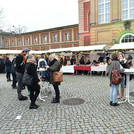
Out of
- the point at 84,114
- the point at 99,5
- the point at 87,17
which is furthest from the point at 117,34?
the point at 84,114

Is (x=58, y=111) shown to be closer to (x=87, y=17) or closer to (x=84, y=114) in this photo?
(x=84, y=114)

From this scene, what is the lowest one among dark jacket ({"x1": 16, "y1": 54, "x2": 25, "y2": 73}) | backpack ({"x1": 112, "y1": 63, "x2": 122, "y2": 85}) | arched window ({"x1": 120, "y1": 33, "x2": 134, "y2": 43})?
backpack ({"x1": 112, "y1": 63, "x2": 122, "y2": 85})

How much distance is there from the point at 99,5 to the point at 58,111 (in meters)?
17.9

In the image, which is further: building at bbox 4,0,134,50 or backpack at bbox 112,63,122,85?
building at bbox 4,0,134,50

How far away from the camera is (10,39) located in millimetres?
46188

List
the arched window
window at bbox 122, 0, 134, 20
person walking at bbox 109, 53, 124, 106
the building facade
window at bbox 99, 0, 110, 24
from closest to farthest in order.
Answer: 1. person walking at bbox 109, 53, 124, 106
2. window at bbox 122, 0, 134, 20
3. the arched window
4. window at bbox 99, 0, 110, 24
5. the building facade

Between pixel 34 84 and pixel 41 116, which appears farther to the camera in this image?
pixel 34 84

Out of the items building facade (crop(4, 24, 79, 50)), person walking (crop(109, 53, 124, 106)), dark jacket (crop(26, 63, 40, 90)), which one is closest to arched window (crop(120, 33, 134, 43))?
person walking (crop(109, 53, 124, 106))

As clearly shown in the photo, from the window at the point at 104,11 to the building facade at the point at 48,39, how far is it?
49.8 feet

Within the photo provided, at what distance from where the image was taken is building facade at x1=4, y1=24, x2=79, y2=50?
34.9 m

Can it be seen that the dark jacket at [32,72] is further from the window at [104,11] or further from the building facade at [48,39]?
the building facade at [48,39]

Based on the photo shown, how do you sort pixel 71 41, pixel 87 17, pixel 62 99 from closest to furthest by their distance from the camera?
pixel 62 99 < pixel 87 17 < pixel 71 41

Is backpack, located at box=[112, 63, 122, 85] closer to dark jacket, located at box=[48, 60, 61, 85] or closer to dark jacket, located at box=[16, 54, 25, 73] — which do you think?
dark jacket, located at box=[48, 60, 61, 85]

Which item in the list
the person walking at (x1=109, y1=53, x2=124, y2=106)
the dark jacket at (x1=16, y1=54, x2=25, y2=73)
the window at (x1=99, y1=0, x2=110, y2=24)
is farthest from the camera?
the window at (x1=99, y1=0, x2=110, y2=24)
